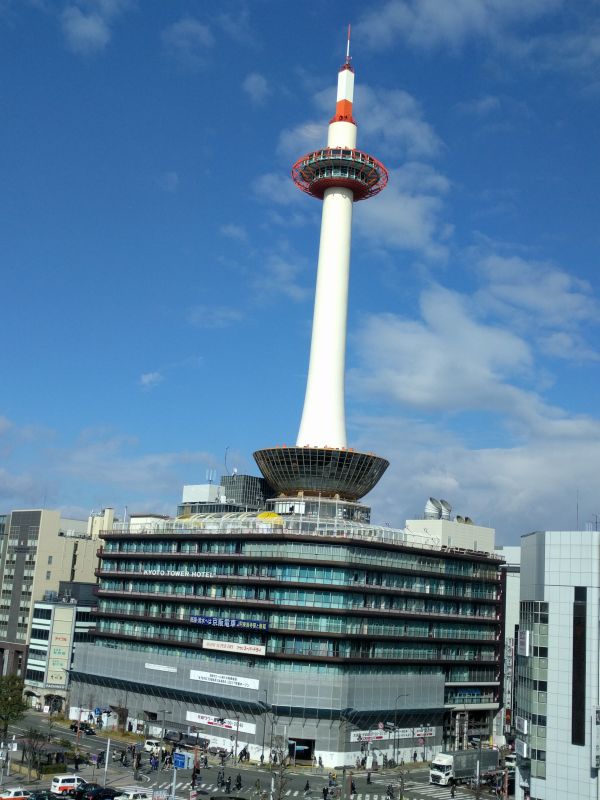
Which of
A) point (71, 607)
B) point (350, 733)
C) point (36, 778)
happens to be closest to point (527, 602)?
point (350, 733)

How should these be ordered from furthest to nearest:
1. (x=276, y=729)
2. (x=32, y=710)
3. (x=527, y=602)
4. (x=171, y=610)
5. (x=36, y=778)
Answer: (x=32, y=710)
(x=171, y=610)
(x=276, y=729)
(x=36, y=778)
(x=527, y=602)

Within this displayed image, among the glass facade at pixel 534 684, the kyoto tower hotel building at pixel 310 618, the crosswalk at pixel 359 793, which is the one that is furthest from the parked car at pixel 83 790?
the glass facade at pixel 534 684

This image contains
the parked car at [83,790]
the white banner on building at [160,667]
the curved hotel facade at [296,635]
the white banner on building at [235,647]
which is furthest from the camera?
the white banner on building at [160,667]

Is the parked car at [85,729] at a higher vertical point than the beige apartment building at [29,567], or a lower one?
lower

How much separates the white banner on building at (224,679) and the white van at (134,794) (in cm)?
2822

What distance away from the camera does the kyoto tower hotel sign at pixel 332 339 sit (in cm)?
13625

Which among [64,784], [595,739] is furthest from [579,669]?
[64,784]

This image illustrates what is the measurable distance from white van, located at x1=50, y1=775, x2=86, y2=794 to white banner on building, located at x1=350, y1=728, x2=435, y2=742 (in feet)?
122

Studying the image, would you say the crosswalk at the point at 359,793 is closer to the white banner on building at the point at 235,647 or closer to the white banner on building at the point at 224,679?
the white banner on building at the point at 224,679

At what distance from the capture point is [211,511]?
151375 mm

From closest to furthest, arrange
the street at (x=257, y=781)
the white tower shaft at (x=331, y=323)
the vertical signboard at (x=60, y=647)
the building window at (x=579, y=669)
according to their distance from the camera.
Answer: the building window at (x=579, y=669) → the street at (x=257, y=781) → the white tower shaft at (x=331, y=323) → the vertical signboard at (x=60, y=647)

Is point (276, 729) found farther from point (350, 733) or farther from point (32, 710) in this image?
point (32, 710)

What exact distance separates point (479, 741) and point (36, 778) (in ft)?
219

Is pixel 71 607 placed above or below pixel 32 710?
above
